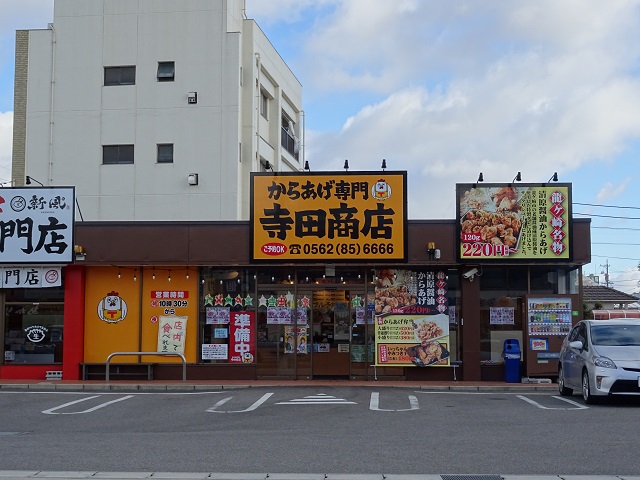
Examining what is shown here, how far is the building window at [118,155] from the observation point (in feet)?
110

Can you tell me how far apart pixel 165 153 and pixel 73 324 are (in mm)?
12597

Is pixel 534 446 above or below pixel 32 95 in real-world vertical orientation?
below

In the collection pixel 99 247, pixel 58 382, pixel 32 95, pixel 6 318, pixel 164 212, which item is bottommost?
pixel 58 382

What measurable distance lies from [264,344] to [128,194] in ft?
43.9

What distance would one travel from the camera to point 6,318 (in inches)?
891

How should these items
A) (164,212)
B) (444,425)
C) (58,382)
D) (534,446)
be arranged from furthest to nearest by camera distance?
(164,212)
(58,382)
(444,425)
(534,446)

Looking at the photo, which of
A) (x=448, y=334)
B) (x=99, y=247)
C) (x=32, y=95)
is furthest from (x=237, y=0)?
(x=448, y=334)

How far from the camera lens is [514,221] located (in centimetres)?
2183

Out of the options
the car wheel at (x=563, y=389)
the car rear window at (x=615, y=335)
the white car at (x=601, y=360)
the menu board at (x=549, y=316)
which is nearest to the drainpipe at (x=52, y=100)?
the menu board at (x=549, y=316)

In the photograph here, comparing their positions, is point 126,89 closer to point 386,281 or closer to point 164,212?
point 164,212

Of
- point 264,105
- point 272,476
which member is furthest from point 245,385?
point 264,105

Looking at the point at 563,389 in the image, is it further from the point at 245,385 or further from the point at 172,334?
the point at 172,334

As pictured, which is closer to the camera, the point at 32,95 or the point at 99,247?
the point at 99,247

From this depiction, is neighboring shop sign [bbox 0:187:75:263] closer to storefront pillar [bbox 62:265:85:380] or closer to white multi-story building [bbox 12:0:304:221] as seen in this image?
storefront pillar [bbox 62:265:85:380]
